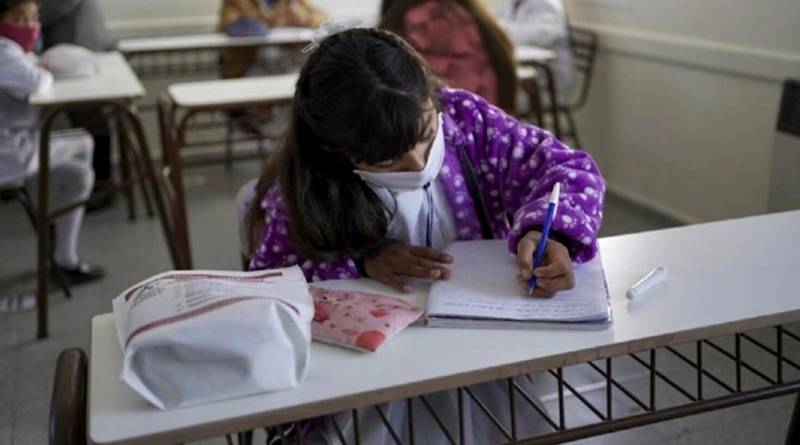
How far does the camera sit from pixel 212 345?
2.68ft

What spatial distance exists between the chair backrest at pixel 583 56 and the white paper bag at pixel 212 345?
3168 millimetres

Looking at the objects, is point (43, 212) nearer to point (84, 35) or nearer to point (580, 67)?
point (84, 35)

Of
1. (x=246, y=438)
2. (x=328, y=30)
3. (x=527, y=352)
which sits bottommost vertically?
(x=246, y=438)

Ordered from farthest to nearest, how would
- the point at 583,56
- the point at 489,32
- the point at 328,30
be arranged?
the point at 583,56 < the point at 489,32 < the point at 328,30

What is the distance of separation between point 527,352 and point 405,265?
11.0 inches

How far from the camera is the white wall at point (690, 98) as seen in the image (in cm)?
281

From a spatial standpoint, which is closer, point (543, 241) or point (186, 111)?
point (543, 241)

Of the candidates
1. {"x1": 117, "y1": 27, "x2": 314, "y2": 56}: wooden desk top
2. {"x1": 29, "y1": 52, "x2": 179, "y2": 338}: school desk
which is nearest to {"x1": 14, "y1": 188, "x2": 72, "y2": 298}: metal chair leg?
{"x1": 29, "y1": 52, "x2": 179, "y2": 338}: school desk

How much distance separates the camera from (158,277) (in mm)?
988

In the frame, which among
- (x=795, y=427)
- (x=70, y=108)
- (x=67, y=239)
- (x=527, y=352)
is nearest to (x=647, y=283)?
(x=527, y=352)

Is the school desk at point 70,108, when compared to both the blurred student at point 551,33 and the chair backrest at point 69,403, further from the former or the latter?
the blurred student at point 551,33

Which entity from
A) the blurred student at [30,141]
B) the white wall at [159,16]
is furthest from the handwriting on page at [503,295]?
the white wall at [159,16]

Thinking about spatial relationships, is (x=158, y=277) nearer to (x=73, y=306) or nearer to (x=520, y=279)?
(x=520, y=279)

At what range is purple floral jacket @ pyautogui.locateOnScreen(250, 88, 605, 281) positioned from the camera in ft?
3.91
